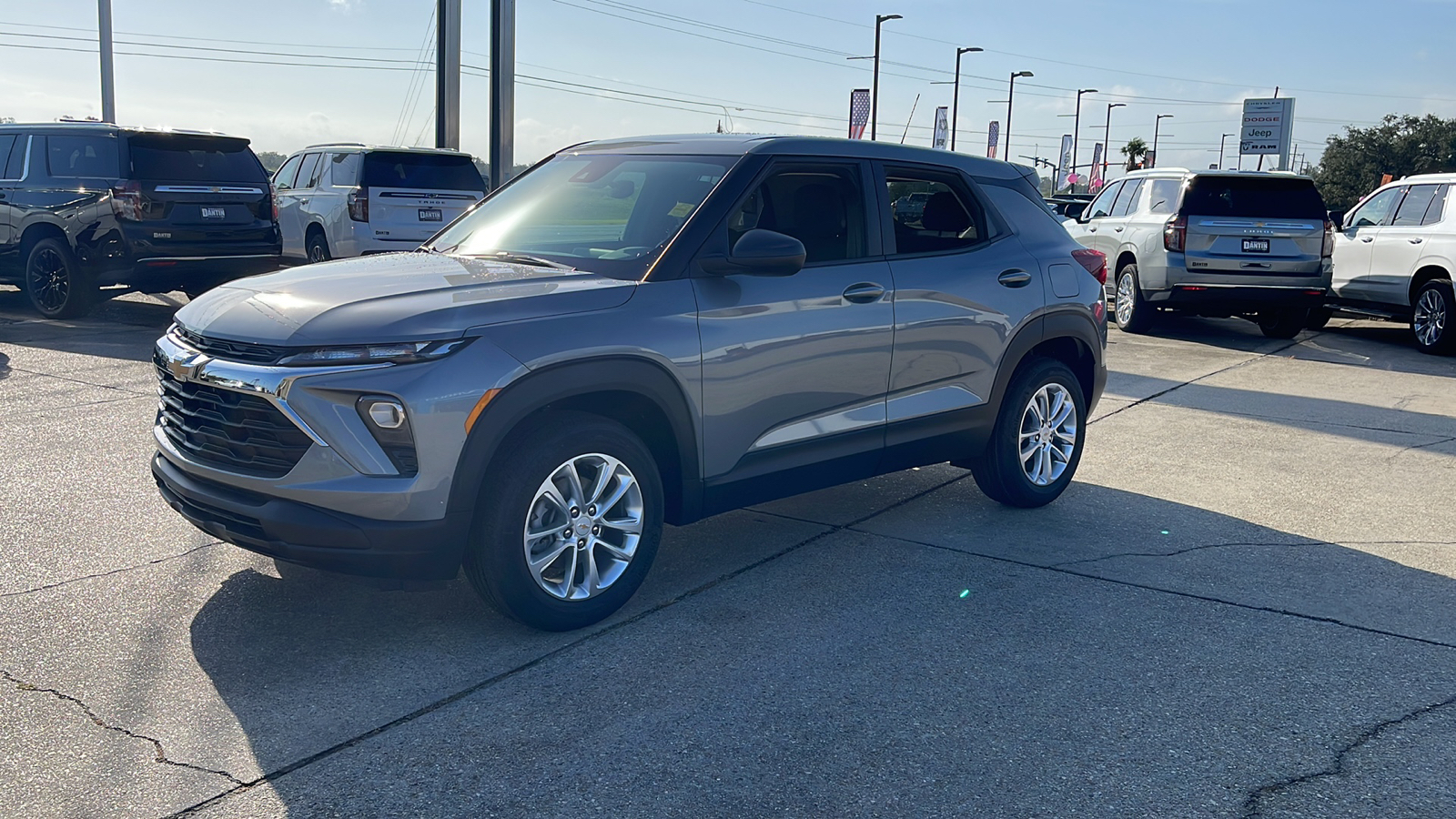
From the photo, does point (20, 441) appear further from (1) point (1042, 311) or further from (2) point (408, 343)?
(1) point (1042, 311)

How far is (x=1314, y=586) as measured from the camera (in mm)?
5086

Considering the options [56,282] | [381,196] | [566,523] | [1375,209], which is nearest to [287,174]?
[381,196]

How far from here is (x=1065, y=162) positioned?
73.9 meters

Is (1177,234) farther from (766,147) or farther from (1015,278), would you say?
(766,147)

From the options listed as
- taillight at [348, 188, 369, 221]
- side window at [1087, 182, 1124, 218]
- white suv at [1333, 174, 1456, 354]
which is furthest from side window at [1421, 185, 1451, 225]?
taillight at [348, 188, 369, 221]

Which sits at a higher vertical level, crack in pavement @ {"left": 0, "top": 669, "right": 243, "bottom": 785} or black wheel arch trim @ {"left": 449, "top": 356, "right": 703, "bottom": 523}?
black wheel arch trim @ {"left": 449, "top": 356, "right": 703, "bottom": 523}

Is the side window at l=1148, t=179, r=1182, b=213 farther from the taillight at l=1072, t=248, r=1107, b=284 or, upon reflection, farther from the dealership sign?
the dealership sign

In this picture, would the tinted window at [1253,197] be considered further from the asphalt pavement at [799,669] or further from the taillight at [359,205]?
the taillight at [359,205]

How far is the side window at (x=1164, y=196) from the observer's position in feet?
46.0

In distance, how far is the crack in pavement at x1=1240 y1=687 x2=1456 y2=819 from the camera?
10.5 feet

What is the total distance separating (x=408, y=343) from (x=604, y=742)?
1364 mm

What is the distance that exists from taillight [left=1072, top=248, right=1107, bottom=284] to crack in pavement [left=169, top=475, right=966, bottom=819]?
5.82ft

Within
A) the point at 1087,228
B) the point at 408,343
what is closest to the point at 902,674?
the point at 408,343

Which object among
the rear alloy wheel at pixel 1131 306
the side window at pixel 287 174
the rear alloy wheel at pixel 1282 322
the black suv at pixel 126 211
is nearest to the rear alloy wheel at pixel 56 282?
the black suv at pixel 126 211
